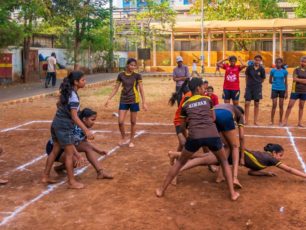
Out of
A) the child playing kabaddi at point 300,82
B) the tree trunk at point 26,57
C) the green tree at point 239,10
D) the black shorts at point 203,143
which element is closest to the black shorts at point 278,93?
the child playing kabaddi at point 300,82

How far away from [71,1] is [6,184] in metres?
17.5

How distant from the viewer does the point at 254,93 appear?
12328 millimetres

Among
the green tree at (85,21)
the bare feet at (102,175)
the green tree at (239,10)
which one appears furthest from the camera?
the green tree at (239,10)

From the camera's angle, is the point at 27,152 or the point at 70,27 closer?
the point at 27,152

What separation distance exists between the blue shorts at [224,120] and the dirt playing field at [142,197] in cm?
89

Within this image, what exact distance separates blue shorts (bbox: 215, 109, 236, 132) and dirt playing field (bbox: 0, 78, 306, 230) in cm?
89

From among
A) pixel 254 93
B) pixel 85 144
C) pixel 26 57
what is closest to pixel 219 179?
pixel 85 144

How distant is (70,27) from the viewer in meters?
33.2

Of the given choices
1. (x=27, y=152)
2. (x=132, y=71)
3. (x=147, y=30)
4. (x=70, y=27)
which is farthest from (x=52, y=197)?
(x=147, y=30)

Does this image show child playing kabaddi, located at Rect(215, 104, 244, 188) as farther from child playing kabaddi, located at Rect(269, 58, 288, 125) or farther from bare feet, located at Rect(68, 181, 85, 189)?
child playing kabaddi, located at Rect(269, 58, 288, 125)

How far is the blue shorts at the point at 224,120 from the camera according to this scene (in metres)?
6.30

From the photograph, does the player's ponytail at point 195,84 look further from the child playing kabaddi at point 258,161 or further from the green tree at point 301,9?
the green tree at point 301,9

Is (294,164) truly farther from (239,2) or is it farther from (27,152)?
(239,2)

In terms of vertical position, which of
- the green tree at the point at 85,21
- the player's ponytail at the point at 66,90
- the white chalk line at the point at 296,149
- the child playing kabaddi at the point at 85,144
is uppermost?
the green tree at the point at 85,21
